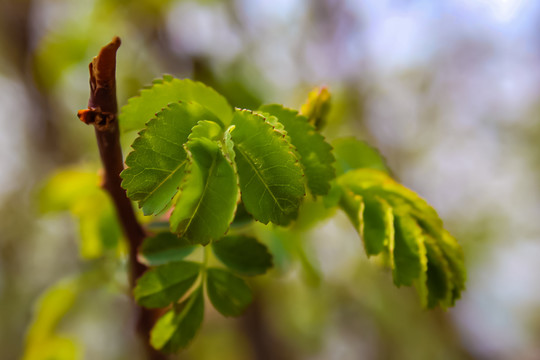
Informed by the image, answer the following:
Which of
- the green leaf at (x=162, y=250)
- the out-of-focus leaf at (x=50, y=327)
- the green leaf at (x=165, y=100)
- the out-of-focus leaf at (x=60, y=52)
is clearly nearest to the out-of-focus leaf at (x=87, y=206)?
the out-of-focus leaf at (x=50, y=327)

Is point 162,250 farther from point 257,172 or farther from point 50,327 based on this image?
point 50,327

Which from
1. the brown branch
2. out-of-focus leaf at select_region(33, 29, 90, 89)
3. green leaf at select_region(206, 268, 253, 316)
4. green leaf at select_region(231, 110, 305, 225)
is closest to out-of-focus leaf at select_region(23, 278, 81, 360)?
the brown branch

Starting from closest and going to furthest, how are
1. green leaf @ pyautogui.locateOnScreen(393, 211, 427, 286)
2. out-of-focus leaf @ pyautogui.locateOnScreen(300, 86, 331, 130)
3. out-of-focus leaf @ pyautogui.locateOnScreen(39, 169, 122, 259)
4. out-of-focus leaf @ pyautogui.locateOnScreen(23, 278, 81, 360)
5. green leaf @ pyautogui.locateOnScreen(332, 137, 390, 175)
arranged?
1. green leaf @ pyautogui.locateOnScreen(393, 211, 427, 286)
2. out-of-focus leaf @ pyautogui.locateOnScreen(300, 86, 331, 130)
3. green leaf @ pyautogui.locateOnScreen(332, 137, 390, 175)
4. out-of-focus leaf @ pyautogui.locateOnScreen(39, 169, 122, 259)
5. out-of-focus leaf @ pyautogui.locateOnScreen(23, 278, 81, 360)

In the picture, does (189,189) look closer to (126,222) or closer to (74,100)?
(126,222)

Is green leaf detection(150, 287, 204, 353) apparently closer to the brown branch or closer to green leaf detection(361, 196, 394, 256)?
the brown branch

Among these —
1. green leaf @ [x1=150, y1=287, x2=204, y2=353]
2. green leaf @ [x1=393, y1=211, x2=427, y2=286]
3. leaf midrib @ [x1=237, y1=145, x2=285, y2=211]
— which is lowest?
green leaf @ [x1=150, y1=287, x2=204, y2=353]

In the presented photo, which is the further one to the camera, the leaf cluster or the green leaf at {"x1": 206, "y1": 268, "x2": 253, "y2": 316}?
the green leaf at {"x1": 206, "y1": 268, "x2": 253, "y2": 316}

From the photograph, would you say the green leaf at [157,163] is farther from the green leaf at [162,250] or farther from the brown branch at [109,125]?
the green leaf at [162,250]
